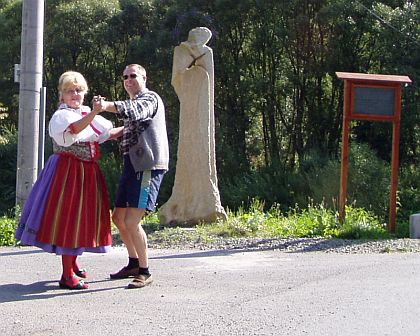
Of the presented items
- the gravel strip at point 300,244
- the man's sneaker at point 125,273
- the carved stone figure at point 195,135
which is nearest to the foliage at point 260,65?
the carved stone figure at point 195,135

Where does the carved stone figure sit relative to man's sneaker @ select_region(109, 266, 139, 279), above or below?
above

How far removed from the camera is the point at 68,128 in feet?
23.1

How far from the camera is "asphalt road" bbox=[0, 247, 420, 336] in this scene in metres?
6.12

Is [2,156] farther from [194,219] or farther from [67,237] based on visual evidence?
[67,237]

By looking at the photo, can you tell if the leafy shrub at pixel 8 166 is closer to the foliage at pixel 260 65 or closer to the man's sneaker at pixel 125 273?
the foliage at pixel 260 65

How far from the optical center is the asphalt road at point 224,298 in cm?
612

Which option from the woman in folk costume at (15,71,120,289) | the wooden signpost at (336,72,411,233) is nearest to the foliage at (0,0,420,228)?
the wooden signpost at (336,72,411,233)

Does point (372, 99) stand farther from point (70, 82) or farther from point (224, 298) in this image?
point (70, 82)

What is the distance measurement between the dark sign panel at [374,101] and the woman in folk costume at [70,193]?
4993mm

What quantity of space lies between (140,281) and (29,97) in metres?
4.70

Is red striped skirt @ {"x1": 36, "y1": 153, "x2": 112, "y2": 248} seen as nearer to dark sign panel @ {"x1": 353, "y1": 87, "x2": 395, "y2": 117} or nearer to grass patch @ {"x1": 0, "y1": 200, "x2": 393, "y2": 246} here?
grass patch @ {"x1": 0, "y1": 200, "x2": 393, "y2": 246}

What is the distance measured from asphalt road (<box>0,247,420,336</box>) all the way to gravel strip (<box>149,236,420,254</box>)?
0.61 m

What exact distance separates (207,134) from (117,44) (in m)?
17.6

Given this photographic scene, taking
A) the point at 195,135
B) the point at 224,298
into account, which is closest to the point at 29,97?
the point at 195,135
